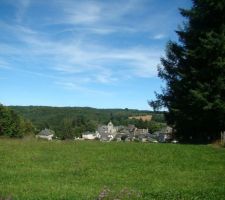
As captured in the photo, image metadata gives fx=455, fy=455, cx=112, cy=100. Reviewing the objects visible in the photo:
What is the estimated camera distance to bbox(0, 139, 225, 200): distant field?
14285mm

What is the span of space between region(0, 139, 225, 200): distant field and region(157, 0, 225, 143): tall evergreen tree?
6451 millimetres

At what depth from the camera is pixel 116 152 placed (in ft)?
87.2

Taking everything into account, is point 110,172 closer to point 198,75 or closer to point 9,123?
point 198,75

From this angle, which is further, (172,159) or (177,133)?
(177,133)

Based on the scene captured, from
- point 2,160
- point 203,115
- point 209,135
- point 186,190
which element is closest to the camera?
point 186,190

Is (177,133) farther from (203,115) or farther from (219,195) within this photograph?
(219,195)

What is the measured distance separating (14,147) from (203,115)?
14792 mm

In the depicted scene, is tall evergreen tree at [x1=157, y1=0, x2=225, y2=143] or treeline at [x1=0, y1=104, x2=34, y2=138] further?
treeline at [x1=0, y1=104, x2=34, y2=138]

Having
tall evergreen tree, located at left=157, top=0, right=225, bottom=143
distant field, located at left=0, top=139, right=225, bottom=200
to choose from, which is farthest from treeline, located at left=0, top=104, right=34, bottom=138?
distant field, located at left=0, top=139, right=225, bottom=200

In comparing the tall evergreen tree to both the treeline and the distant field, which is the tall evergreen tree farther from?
the treeline

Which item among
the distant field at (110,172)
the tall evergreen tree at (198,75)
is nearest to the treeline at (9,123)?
the tall evergreen tree at (198,75)

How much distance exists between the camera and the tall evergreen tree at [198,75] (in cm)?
3378

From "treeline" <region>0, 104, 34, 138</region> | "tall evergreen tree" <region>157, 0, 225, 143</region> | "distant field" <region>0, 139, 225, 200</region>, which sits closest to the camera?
"distant field" <region>0, 139, 225, 200</region>

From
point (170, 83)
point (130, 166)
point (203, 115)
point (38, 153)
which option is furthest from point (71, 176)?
point (170, 83)
